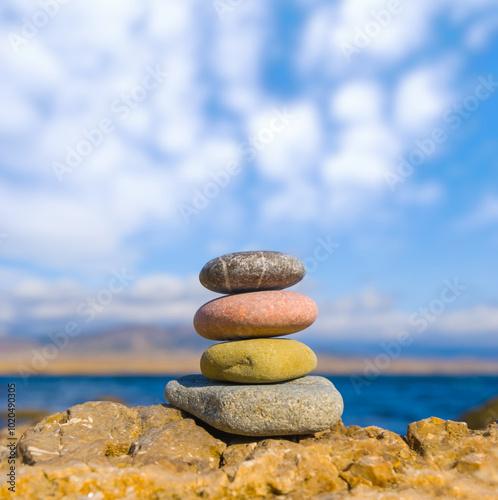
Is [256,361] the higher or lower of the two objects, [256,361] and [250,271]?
the lower

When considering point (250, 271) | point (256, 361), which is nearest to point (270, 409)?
point (256, 361)

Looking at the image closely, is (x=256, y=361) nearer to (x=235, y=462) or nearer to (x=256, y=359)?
(x=256, y=359)

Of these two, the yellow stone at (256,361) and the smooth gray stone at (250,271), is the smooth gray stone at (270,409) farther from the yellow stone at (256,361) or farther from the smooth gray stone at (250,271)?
the smooth gray stone at (250,271)

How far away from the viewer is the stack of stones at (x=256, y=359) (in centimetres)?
697

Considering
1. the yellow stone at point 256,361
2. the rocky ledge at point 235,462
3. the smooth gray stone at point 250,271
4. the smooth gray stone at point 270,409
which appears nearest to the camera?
the rocky ledge at point 235,462

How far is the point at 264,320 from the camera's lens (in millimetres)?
7965

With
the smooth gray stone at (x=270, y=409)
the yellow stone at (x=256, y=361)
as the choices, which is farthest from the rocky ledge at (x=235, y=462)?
the yellow stone at (x=256, y=361)

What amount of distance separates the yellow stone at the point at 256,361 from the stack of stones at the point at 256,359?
0.02 m

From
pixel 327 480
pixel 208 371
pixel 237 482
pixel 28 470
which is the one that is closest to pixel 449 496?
pixel 327 480

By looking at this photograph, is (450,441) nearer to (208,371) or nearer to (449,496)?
(449,496)

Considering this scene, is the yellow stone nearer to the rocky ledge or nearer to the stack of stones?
the stack of stones

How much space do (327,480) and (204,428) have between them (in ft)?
8.62

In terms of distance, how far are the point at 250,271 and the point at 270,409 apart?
2.59 m

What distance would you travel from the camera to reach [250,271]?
8.26m
